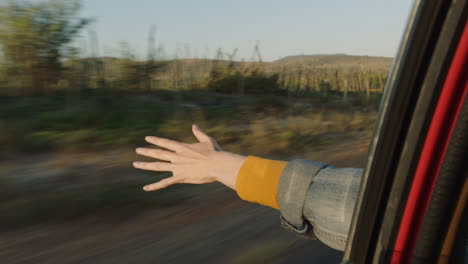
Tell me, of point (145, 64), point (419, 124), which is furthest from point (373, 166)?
point (145, 64)

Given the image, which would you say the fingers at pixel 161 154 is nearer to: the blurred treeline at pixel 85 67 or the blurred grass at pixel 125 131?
the blurred grass at pixel 125 131

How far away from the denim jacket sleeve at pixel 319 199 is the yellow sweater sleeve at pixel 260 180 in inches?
2.9

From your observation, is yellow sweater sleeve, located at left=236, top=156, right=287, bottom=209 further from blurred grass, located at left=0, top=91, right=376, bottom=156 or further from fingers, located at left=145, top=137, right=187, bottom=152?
blurred grass, located at left=0, top=91, right=376, bottom=156

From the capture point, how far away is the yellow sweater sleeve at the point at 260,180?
4.55 ft

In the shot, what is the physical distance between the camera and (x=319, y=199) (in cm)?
120

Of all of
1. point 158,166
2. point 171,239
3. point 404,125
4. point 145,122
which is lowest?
point 145,122

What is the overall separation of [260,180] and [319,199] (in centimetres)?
26

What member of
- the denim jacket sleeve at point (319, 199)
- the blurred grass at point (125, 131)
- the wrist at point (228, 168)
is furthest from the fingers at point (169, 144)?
the blurred grass at point (125, 131)

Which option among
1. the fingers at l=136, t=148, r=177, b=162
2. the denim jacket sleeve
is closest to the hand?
the fingers at l=136, t=148, r=177, b=162

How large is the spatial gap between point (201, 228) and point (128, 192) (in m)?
1.00

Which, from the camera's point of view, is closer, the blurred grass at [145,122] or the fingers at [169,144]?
the fingers at [169,144]

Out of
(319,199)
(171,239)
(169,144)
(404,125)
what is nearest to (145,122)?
(171,239)

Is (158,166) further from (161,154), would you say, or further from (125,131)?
(125,131)

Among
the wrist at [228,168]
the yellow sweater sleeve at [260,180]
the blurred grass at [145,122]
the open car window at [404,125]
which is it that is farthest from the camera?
the blurred grass at [145,122]
